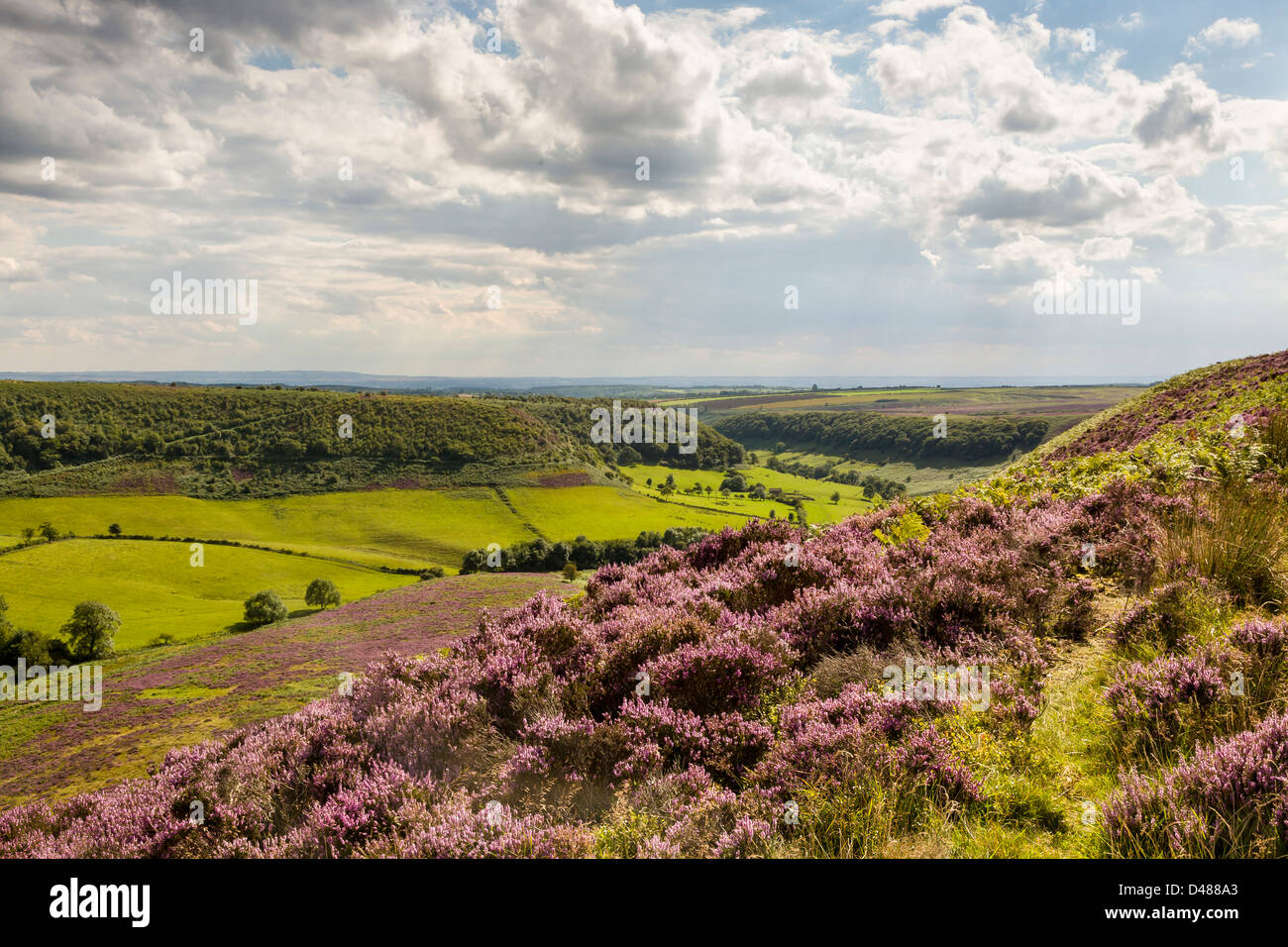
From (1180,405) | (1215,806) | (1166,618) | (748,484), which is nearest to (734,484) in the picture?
(748,484)

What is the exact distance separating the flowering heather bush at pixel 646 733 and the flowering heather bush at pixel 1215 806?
2.43 ft

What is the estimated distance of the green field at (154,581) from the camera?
70312 millimetres

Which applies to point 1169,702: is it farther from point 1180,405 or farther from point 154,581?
point 154,581

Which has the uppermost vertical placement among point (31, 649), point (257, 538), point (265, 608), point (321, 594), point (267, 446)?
point (267, 446)

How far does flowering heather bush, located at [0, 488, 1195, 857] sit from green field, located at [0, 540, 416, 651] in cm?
6731

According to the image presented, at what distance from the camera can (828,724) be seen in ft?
13.2

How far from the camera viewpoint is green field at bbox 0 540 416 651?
231 ft

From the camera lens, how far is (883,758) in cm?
354

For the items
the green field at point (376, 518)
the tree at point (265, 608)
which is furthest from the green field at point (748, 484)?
the tree at point (265, 608)

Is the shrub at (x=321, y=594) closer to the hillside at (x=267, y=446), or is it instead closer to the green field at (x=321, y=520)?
the green field at (x=321, y=520)

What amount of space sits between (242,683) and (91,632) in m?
69.7

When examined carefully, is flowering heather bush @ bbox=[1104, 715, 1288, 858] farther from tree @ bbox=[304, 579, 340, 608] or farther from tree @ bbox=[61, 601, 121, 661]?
tree @ bbox=[61, 601, 121, 661]
